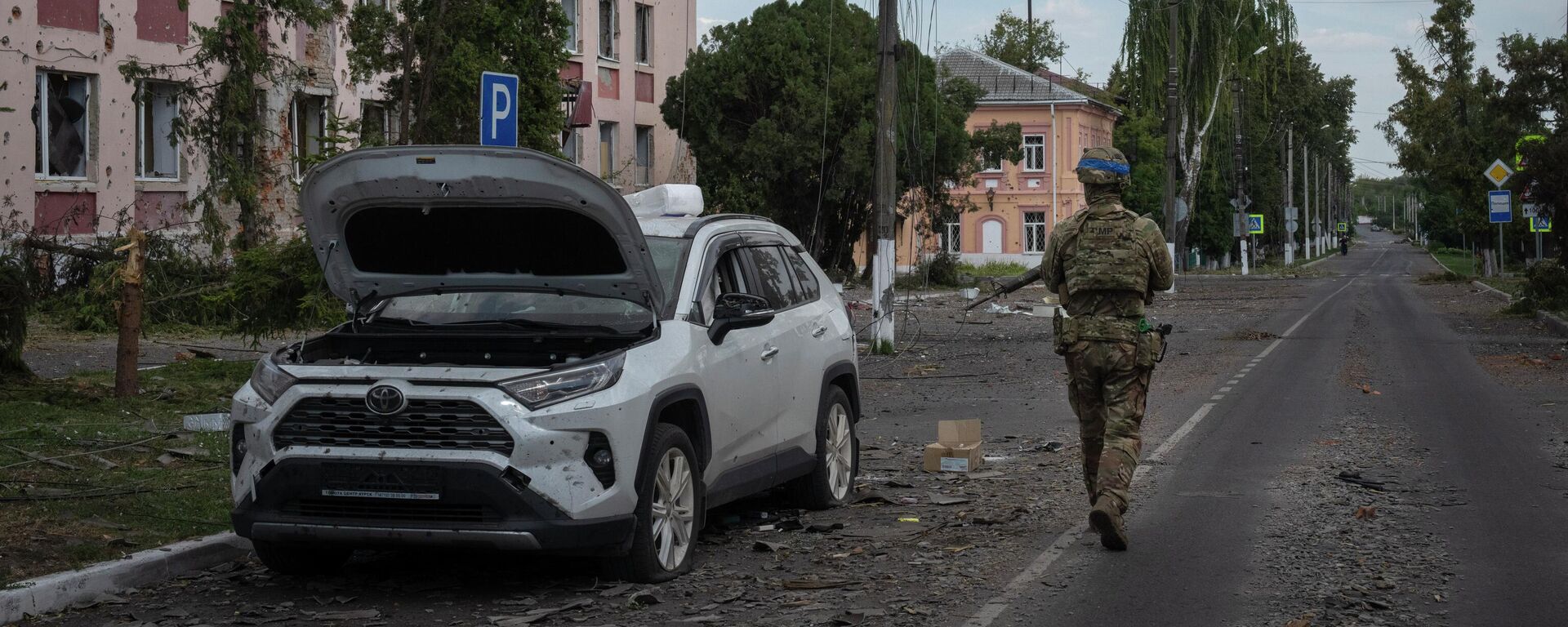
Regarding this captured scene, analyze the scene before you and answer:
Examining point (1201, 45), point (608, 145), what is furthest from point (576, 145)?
point (1201, 45)

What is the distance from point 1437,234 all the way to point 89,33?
373ft

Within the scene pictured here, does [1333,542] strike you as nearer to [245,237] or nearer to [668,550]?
[668,550]

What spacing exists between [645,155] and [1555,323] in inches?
927

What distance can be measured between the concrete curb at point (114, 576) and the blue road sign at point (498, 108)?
4998 millimetres

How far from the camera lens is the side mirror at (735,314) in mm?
7355

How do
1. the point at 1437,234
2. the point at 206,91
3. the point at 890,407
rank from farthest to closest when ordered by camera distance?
the point at 1437,234, the point at 206,91, the point at 890,407

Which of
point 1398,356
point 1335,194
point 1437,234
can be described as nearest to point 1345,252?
point 1437,234

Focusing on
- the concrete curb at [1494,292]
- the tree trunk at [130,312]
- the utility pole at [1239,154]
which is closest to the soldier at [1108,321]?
the tree trunk at [130,312]

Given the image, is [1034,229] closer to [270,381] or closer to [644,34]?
[644,34]

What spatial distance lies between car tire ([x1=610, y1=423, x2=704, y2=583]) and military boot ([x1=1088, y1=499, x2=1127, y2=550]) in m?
1.83

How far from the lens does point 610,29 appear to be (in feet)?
129

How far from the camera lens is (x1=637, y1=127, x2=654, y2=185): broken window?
42156 millimetres

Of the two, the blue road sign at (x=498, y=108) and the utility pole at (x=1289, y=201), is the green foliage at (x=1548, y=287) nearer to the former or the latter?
the blue road sign at (x=498, y=108)

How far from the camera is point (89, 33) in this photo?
24.5 metres
